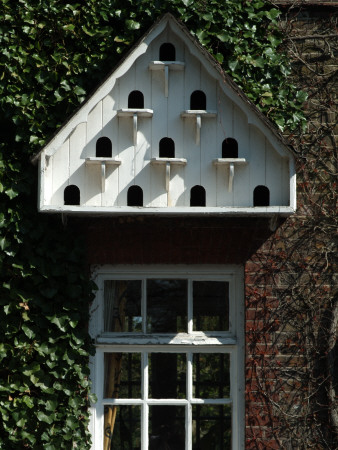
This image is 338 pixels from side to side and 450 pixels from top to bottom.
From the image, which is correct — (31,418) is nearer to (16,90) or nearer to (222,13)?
(16,90)

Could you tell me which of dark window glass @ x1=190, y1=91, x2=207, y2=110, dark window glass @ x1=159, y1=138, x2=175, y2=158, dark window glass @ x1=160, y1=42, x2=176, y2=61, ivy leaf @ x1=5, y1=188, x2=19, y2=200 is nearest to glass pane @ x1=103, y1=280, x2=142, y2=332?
ivy leaf @ x1=5, y1=188, x2=19, y2=200

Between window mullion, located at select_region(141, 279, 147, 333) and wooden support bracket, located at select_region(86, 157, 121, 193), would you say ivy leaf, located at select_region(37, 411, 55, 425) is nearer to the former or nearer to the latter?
window mullion, located at select_region(141, 279, 147, 333)

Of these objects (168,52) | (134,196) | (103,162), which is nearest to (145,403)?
(134,196)

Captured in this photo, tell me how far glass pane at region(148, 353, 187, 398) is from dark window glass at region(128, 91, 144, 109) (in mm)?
2138

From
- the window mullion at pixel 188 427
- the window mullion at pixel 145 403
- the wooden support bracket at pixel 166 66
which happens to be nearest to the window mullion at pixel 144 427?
the window mullion at pixel 145 403

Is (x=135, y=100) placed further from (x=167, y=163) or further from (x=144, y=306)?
(x=144, y=306)

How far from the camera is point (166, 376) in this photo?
7.05 m

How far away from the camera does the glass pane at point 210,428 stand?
7027mm

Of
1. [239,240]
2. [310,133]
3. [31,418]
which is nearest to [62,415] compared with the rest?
[31,418]

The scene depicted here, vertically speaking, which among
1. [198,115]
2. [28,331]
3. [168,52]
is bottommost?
[28,331]

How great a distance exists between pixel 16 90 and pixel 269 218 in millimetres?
2412

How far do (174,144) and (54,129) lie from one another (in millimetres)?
1127

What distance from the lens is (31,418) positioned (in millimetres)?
6652

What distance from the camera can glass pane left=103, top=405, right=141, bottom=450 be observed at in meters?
7.01
